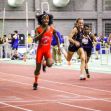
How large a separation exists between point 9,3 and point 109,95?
3474 centimetres

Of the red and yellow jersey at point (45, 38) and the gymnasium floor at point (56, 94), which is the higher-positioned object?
the red and yellow jersey at point (45, 38)

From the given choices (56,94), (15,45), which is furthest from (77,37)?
(15,45)

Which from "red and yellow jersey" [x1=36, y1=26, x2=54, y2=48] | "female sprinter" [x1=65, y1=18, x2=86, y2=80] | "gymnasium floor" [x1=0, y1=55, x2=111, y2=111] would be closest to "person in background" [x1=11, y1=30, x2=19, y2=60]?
"gymnasium floor" [x1=0, y1=55, x2=111, y2=111]

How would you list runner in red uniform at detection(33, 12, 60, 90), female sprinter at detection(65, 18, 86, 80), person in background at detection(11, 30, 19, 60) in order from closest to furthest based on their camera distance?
runner in red uniform at detection(33, 12, 60, 90), female sprinter at detection(65, 18, 86, 80), person in background at detection(11, 30, 19, 60)

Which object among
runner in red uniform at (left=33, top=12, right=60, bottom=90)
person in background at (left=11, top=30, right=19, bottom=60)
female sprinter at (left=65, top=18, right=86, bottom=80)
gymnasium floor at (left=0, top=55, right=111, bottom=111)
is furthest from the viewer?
person in background at (left=11, top=30, right=19, bottom=60)

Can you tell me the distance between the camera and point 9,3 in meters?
47.1

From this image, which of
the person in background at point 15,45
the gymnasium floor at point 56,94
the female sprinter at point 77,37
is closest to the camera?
the gymnasium floor at point 56,94

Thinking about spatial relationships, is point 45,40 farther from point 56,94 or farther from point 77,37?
point 77,37

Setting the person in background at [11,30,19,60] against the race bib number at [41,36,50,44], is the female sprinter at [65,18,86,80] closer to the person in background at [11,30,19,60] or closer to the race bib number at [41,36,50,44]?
the race bib number at [41,36,50,44]

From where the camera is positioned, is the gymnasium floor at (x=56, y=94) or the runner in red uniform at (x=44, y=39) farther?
the runner in red uniform at (x=44, y=39)

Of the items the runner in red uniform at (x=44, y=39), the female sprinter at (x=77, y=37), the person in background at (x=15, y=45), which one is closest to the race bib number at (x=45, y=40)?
the runner in red uniform at (x=44, y=39)

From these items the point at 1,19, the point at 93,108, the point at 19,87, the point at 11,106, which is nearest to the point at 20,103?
the point at 11,106

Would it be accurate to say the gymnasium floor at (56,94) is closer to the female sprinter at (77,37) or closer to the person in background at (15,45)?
the female sprinter at (77,37)

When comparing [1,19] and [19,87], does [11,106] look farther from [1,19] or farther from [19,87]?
[1,19]
